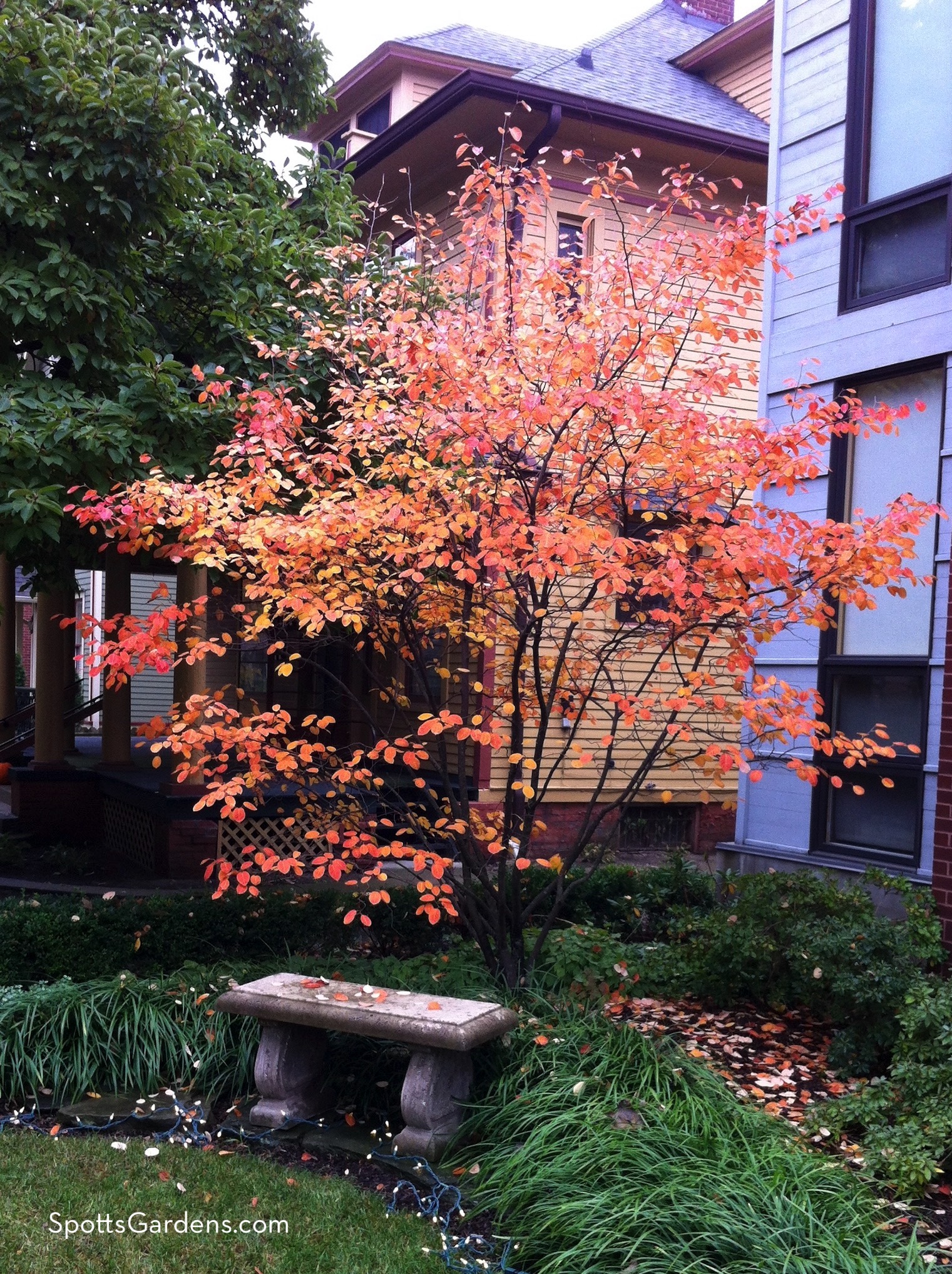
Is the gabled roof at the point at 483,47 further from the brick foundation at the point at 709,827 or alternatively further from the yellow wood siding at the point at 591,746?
the brick foundation at the point at 709,827

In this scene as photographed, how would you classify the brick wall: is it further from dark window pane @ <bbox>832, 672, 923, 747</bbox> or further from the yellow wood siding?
dark window pane @ <bbox>832, 672, 923, 747</bbox>

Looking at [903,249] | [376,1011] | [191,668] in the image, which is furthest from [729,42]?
[376,1011]

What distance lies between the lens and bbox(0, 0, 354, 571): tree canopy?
6.31 meters

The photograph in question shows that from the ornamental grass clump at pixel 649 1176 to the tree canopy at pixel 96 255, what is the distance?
3.74m

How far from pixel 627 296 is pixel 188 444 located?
114 inches

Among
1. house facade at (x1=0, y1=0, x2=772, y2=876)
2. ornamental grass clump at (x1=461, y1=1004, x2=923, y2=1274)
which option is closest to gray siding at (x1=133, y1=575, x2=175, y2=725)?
house facade at (x1=0, y1=0, x2=772, y2=876)

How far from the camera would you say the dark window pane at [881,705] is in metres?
7.23

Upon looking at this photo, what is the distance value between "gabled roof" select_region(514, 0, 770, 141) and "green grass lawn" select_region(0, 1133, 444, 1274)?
1104 cm

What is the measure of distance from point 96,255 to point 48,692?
646 cm

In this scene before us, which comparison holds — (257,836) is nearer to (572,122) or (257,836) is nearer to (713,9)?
(572,122)

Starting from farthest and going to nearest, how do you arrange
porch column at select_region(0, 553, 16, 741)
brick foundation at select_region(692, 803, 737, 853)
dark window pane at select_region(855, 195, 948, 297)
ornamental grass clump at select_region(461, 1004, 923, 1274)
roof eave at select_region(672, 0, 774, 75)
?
porch column at select_region(0, 553, 16, 741)
roof eave at select_region(672, 0, 774, 75)
brick foundation at select_region(692, 803, 737, 853)
dark window pane at select_region(855, 195, 948, 297)
ornamental grass clump at select_region(461, 1004, 923, 1274)

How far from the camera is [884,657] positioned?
24.3 feet

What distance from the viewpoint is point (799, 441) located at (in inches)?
209
